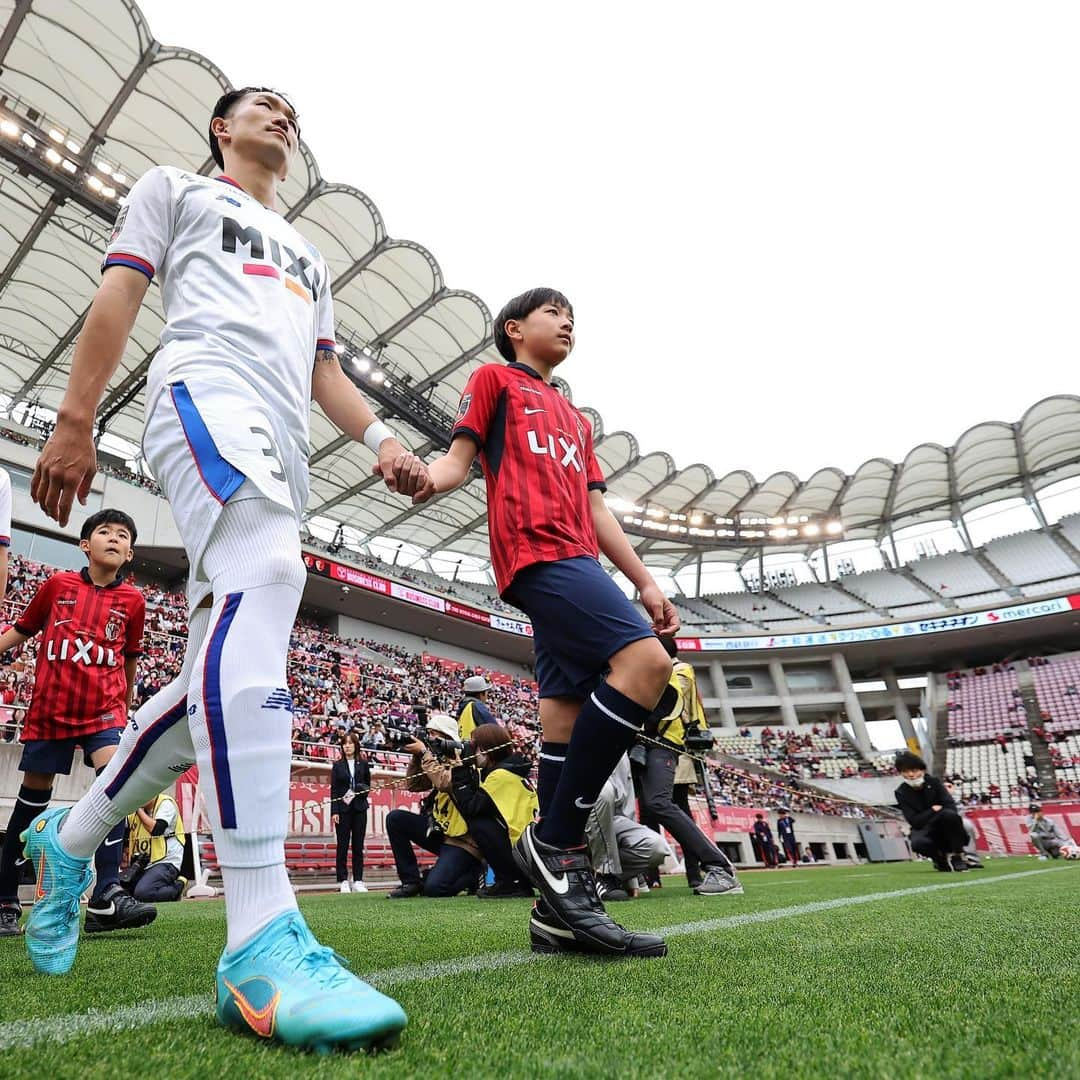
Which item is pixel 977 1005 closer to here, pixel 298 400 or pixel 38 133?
pixel 298 400

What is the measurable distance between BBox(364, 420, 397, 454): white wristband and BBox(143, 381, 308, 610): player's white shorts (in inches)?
10.6

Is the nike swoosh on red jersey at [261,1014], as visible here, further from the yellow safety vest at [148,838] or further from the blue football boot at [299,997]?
the yellow safety vest at [148,838]

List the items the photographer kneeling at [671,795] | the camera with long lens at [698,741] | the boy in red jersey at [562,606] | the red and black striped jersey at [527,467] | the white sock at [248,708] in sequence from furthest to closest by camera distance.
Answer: the camera with long lens at [698,741] < the photographer kneeling at [671,795] < the red and black striped jersey at [527,467] < the boy in red jersey at [562,606] < the white sock at [248,708]

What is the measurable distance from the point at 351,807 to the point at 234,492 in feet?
21.5

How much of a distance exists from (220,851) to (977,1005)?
1.17m

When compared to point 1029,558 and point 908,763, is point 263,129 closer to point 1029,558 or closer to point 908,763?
point 908,763

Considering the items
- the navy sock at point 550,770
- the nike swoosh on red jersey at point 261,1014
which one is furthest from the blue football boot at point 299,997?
the navy sock at point 550,770

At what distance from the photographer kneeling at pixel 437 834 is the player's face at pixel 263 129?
408 cm

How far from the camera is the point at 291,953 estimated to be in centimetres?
98

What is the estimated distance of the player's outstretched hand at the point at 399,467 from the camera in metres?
1.58

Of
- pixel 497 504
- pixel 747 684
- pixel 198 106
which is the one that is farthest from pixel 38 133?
pixel 747 684

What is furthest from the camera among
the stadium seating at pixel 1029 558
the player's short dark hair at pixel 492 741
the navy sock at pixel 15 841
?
the stadium seating at pixel 1029 558

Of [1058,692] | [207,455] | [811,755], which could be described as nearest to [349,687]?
[207,455]

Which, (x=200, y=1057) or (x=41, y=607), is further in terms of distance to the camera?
(x=41, y=607)
